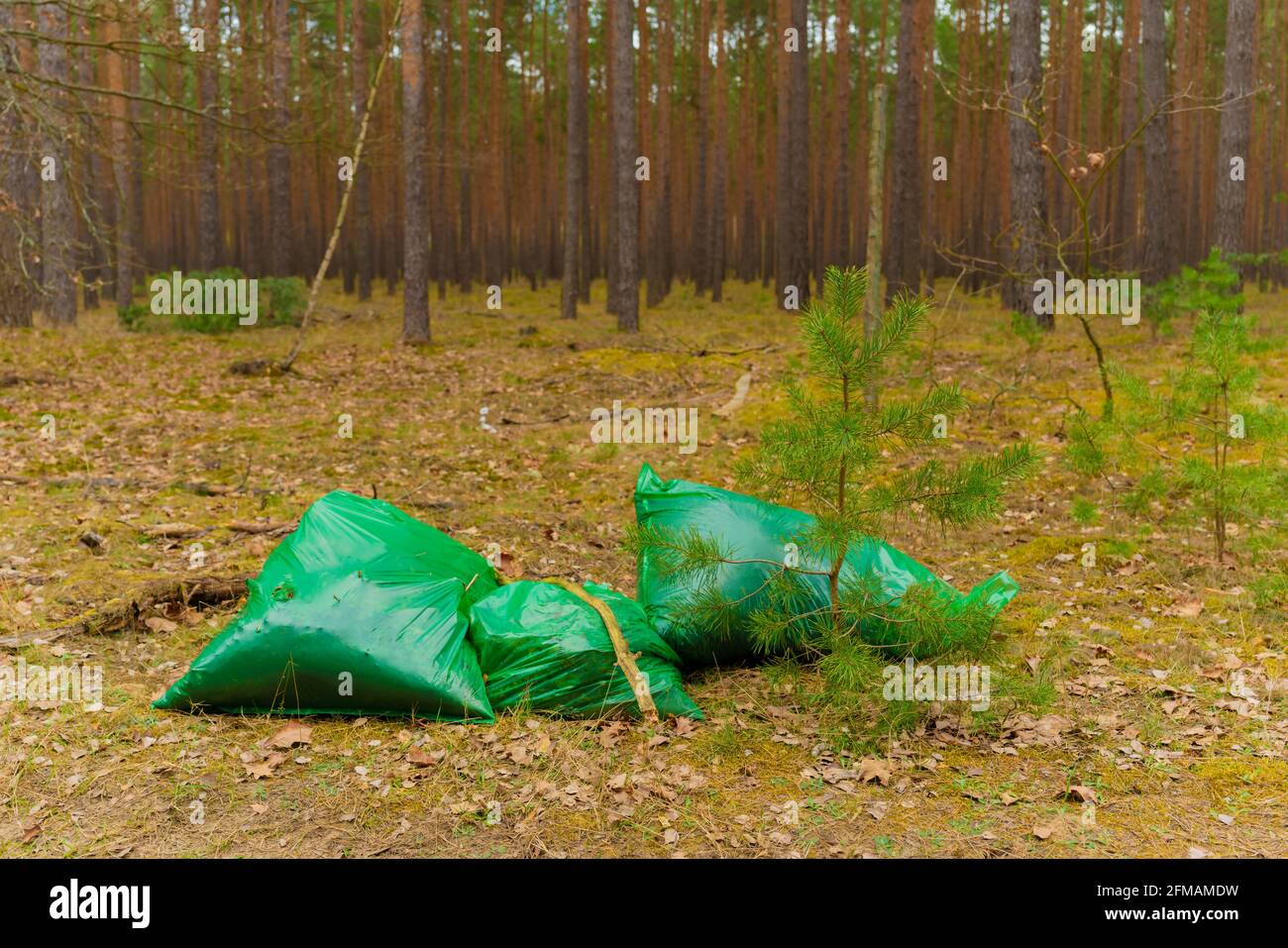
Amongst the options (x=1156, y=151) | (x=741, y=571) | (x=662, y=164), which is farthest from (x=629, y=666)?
(x=662, y=164)

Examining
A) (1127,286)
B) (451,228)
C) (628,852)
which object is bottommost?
(628,852)

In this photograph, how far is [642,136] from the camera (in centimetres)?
2439

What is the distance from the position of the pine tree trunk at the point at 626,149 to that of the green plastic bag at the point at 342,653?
11.4 meters

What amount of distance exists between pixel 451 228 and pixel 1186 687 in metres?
26.8

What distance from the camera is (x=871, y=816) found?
3312mm

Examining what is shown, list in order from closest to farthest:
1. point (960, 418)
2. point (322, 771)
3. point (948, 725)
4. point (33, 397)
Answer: point (322, 771), point (948, 725), point (960, 418), point (33, 397)

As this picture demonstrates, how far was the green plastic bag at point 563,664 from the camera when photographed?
13.1 ft

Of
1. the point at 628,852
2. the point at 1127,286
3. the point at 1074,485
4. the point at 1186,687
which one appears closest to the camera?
the point at 628,852

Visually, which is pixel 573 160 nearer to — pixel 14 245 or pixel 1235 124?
pixel 14 245

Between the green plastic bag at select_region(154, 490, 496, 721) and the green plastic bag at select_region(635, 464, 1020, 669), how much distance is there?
2.78 feet

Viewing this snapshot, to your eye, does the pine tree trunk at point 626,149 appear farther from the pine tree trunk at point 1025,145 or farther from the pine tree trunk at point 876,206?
the pine tree trunk at point 876,206

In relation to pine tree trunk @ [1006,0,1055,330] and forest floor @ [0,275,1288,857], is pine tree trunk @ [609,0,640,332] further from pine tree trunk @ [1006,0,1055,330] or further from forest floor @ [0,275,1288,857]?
forest floor @ [0,275,1288,857]

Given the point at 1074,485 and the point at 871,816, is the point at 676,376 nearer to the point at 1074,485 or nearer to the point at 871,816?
the point at 1074,485

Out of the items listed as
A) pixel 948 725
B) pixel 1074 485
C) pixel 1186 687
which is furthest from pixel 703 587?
pixel 1074 485
